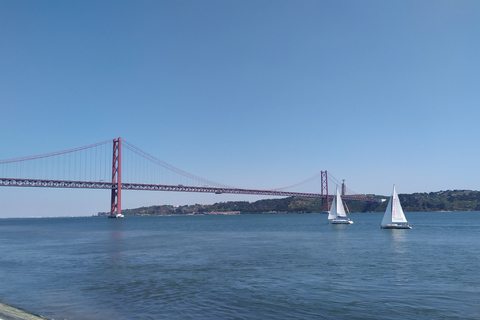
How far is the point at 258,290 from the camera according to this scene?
14.2m

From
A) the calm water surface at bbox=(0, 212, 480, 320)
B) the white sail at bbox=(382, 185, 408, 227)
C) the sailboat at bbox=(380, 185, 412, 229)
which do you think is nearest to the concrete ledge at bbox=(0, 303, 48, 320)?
the calm water surface at bbox=(0, 212, 480, 320)

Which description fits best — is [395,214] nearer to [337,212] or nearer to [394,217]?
[394,217]

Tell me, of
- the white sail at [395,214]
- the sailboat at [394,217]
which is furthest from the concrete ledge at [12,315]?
the white sail at [395,214]

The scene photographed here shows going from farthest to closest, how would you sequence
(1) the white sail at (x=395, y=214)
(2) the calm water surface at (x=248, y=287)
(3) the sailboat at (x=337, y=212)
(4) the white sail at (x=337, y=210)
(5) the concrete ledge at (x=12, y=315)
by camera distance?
(4) the white sail at (x=337, y=210) → (3) the sailboat at (x=337, y=212) → (1) the white sail at (x=395, y=214) → (2) the calm water surface at (x=248, y=287) → (5) the concrete ledge at (x=12, y=315)

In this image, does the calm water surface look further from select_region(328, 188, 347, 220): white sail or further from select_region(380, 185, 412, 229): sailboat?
select_region(328, 188, 347, 220): white sail

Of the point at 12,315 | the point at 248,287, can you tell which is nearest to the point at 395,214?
the point at 248,287

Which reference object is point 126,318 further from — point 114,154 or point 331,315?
point 114,154

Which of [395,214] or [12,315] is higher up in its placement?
[395,214]

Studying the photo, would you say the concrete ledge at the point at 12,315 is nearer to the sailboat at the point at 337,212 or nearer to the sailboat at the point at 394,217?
the sailboat at the point at 394,217

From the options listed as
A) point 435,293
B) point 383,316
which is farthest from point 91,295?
point 435,293

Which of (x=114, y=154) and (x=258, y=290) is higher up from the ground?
(x=114, y=154)

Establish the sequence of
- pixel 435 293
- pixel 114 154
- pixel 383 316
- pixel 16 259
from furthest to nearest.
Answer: pixel 114 154
pixel 16 259
pixel 435 293
pixel 383 316

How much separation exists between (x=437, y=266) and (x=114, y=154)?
313 ft

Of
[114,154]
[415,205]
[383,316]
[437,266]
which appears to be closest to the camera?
[383,316]
